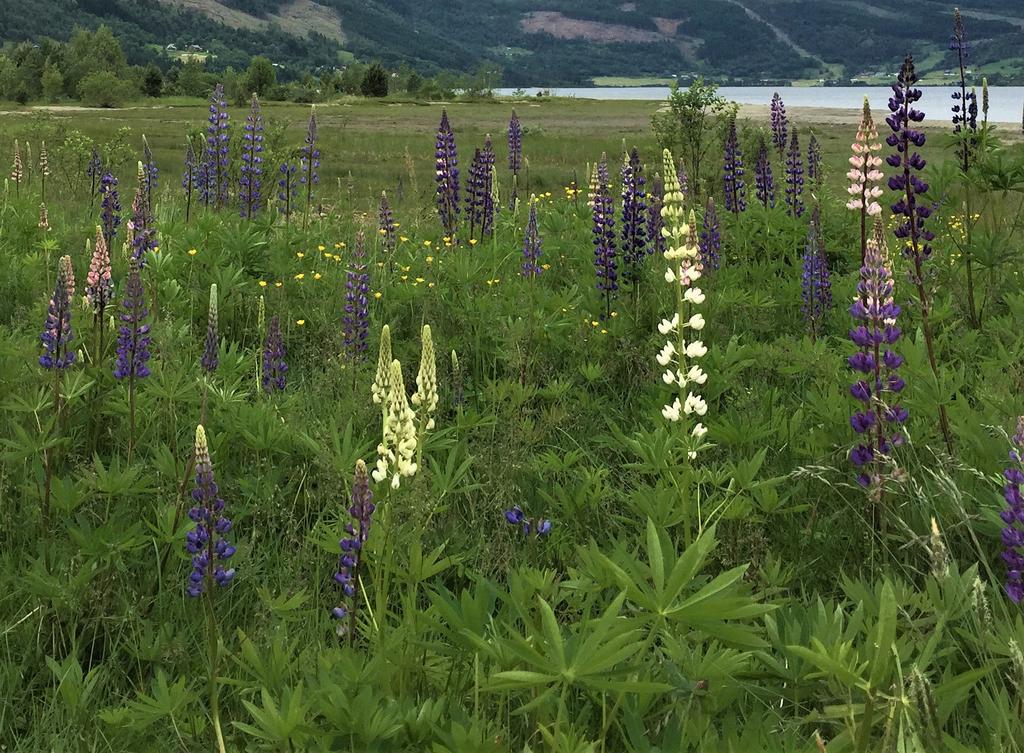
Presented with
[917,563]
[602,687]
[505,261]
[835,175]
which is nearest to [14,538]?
[602,687]

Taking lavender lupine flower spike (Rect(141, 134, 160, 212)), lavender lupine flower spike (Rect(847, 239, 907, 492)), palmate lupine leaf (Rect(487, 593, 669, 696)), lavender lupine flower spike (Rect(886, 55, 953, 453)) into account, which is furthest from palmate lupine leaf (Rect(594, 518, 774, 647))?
lavender lupine flower spike (Rect(141, 134, 160, 212))

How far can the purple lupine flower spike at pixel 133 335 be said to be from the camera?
3410mm

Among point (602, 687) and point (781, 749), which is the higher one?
point (602, 687)

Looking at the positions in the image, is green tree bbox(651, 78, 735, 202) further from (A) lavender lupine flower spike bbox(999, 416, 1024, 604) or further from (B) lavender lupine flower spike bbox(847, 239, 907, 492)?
(A) lavender lupine flower spike bbox(999, 416, 1024, 604)

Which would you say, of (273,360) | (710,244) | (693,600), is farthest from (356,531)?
(710,244)

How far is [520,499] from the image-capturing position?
3.64m

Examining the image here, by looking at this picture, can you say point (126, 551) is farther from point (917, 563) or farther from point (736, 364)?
point (736, 364)

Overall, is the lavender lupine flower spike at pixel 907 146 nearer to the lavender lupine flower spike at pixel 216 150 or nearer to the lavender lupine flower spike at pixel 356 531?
the lavender lupine flower spike at pixel 356 531

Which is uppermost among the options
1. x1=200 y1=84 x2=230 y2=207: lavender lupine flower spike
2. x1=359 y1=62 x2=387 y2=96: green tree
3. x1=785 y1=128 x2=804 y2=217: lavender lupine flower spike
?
x1=359 y1=62 x2=387 y2=96: green tree

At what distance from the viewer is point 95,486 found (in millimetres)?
3004

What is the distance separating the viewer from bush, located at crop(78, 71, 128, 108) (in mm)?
81750

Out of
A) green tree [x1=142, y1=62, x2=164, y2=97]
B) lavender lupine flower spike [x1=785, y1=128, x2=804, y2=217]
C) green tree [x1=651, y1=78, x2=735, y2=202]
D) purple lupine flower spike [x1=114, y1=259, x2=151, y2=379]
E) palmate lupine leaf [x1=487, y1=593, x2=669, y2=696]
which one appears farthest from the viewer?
green tree [x1=142, y1=62, x2=164, y2=97]

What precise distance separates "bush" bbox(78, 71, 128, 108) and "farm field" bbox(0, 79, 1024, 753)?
8693cm

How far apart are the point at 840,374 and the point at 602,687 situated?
2888 mm
